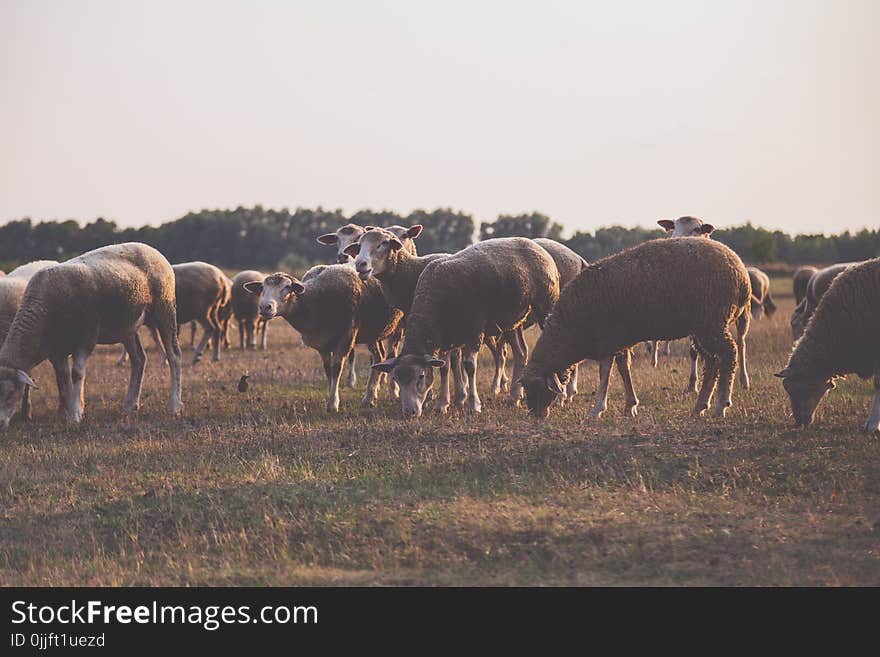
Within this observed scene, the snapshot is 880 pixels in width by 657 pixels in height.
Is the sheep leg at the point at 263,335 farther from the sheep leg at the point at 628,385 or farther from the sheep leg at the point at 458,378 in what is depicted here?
the sheep leg at the point at 628,385

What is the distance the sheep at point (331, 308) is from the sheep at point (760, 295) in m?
17.5

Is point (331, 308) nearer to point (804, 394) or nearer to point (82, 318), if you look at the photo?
point (82, 318)

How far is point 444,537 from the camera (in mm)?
9891

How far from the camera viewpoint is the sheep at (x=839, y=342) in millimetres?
13617

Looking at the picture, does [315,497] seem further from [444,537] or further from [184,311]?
[184,311]

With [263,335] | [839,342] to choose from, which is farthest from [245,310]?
[839,342]

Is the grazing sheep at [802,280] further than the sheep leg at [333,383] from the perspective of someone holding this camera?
Yes

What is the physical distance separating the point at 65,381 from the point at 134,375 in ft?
5.44

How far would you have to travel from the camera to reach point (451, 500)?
10.9m

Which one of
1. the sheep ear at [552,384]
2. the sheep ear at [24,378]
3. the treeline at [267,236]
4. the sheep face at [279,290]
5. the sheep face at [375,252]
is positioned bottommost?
the treeline at [267,236]

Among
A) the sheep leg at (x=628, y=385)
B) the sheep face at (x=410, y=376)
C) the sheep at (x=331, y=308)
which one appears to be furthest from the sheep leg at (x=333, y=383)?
the sheep leg at (x=628, y=385)

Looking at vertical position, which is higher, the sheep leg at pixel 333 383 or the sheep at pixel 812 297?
the sheep at pixel 812 297
